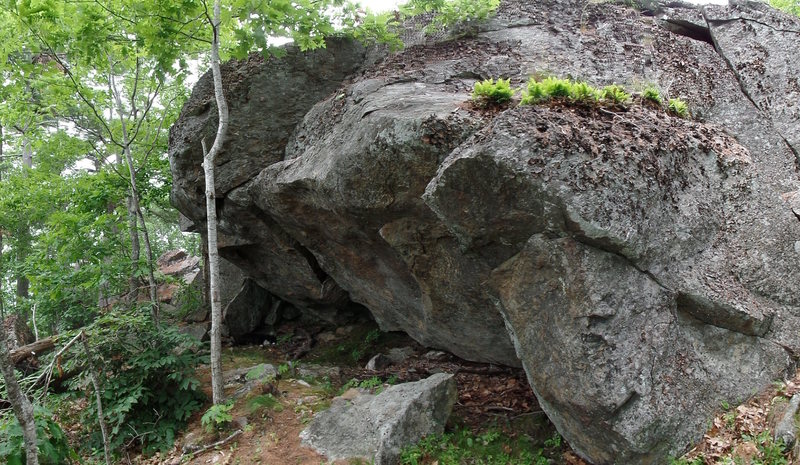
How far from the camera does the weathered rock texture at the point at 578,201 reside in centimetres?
520

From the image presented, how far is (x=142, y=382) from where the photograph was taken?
26.3 ft

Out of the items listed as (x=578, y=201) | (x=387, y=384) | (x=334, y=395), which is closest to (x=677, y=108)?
(x=578, y=201)

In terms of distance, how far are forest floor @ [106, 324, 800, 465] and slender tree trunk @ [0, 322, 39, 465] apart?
2463 millimetres

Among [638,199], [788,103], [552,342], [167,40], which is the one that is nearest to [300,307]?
[167,40]

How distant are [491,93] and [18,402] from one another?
20.3 feet

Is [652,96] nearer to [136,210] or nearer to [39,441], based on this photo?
[39,441]

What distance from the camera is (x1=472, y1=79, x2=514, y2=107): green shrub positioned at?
6383mm

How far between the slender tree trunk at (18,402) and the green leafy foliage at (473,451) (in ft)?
13.4

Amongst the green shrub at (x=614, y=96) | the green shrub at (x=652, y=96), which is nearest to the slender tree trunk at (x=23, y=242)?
the green shrub at (x=614, y=96)

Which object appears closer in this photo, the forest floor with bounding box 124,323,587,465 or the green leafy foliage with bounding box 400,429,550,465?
the green leafy foliage with bounding box 400,429,550,465

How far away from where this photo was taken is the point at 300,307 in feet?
40.8

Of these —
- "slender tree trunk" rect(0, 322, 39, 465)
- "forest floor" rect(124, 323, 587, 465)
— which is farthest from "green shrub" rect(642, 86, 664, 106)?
"slender tree trunk" rect(0, 322, 39, 465)

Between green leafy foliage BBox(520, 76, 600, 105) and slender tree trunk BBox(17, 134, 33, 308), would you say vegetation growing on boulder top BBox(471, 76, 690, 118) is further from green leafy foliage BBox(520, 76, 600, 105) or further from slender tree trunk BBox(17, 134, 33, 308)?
slender tree trunk BBox(17, 134, 33, 308)

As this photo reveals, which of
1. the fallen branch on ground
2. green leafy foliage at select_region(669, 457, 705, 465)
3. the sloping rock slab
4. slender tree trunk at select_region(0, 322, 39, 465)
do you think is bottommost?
the fallen branch on ground
